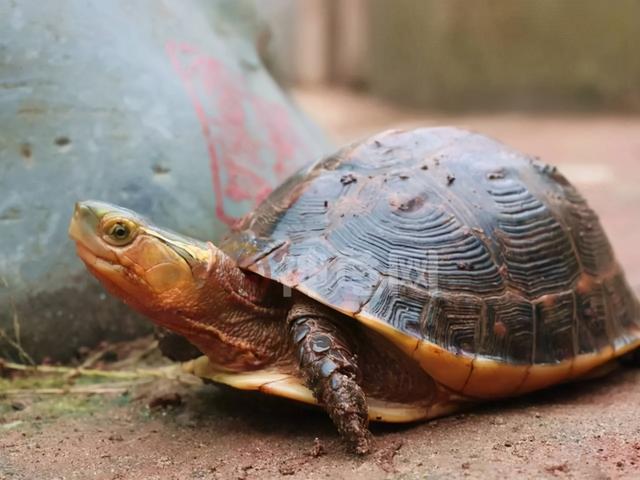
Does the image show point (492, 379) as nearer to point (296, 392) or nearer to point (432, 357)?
point (432, 357)

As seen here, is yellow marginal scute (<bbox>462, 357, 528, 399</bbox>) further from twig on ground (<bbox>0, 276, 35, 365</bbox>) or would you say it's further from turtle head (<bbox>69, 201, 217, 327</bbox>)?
twig on ground (<bbox>0, 276, 35, 365</bbox>)

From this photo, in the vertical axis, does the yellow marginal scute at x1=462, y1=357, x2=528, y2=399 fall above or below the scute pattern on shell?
below

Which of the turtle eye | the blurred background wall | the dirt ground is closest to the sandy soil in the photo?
the dirt ground

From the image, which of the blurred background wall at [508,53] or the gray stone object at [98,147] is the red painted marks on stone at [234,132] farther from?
the blurred background wall at [508,53]

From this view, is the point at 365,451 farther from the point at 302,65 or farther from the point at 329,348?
the point at 302,65

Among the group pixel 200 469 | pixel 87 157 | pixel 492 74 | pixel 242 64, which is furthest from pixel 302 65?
pixel 200 469
